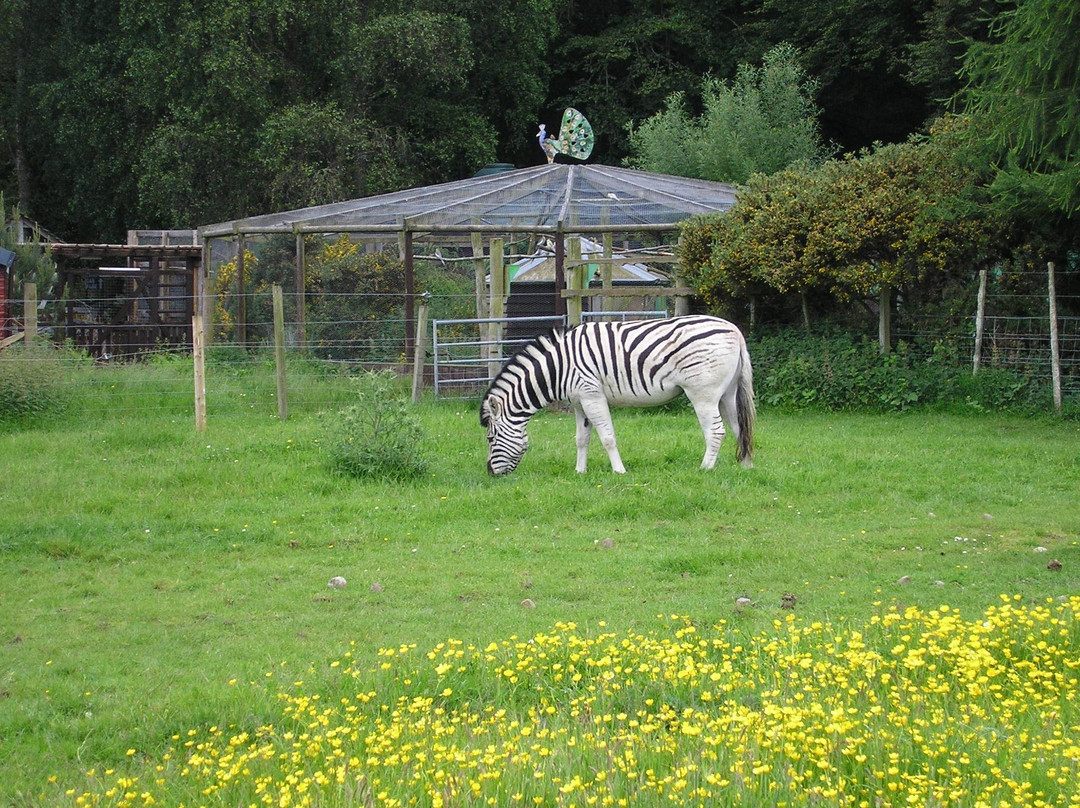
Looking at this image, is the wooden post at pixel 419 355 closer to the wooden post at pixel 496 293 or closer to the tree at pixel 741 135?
the wooden post at pixel 496 293

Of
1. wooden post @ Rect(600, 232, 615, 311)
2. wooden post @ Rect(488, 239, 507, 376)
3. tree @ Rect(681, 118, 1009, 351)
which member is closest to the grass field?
tree @ Rect(681, 118, 1009, 351)

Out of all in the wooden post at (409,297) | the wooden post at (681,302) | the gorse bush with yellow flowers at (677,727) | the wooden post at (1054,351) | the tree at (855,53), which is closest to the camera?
the gorse bush with yellow flowers at (677,727)

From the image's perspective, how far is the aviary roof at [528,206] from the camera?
21094 mm

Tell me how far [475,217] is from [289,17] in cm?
1384

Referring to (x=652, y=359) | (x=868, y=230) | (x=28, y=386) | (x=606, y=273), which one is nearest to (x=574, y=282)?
(x=606, y=273)

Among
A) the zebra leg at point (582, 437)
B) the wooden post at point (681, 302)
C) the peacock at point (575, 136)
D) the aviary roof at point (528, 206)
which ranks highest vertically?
the peacock at point (575, 136)

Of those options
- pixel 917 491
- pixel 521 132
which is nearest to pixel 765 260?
pixel 917 491

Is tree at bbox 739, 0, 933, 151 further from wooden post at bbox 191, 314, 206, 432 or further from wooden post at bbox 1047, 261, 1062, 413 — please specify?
wooden post at bbox 191, 314, 206, 432

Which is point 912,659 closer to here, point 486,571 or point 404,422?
point 486,571

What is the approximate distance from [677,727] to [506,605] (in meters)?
2.86

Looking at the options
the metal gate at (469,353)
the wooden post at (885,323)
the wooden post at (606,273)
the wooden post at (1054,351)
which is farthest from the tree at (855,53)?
the metal gate at (469,353)

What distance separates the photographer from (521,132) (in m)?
39.5

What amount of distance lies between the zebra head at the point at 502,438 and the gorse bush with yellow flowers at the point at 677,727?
5.53 metres

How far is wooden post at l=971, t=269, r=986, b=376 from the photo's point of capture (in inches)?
628
